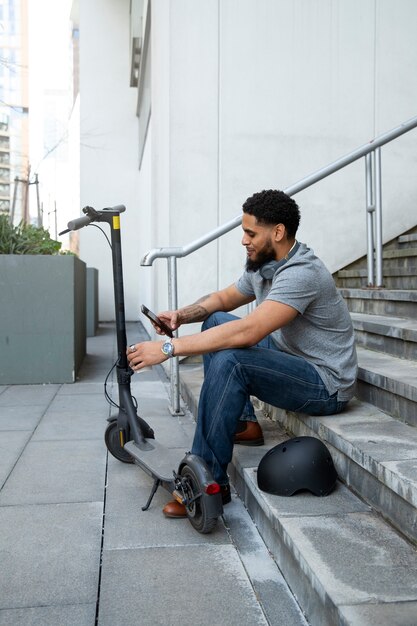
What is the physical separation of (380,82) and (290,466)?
4496mm

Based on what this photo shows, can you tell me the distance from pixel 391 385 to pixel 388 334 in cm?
87

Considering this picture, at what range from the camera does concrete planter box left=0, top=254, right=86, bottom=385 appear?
5.51m

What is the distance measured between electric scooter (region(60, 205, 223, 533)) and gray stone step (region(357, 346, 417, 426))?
900 millimetres

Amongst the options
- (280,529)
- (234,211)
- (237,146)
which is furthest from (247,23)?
(280,529)

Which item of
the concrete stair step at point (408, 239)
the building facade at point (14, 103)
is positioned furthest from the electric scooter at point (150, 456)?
the building facade at point (14, 103)

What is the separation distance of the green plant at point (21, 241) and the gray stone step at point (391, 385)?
342 centimetres

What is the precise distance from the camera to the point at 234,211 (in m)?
5.73

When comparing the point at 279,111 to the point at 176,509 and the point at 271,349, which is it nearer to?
the point at 271,349

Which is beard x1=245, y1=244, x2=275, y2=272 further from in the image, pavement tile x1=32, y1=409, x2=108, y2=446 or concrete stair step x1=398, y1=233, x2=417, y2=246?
concrete stair step x1=398, y1=233, x2=417, y2=246

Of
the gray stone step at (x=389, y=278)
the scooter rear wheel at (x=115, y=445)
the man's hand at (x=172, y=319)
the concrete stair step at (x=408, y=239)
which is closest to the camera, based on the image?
the man's hand at (x=172, y=319)

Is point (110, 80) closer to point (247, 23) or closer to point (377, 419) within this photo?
point (247, 23)

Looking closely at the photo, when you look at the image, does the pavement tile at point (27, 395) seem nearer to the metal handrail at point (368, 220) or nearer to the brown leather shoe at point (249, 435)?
the metal handrail at point (368, 220)

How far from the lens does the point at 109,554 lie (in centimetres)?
229

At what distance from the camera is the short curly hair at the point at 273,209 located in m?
2.74
